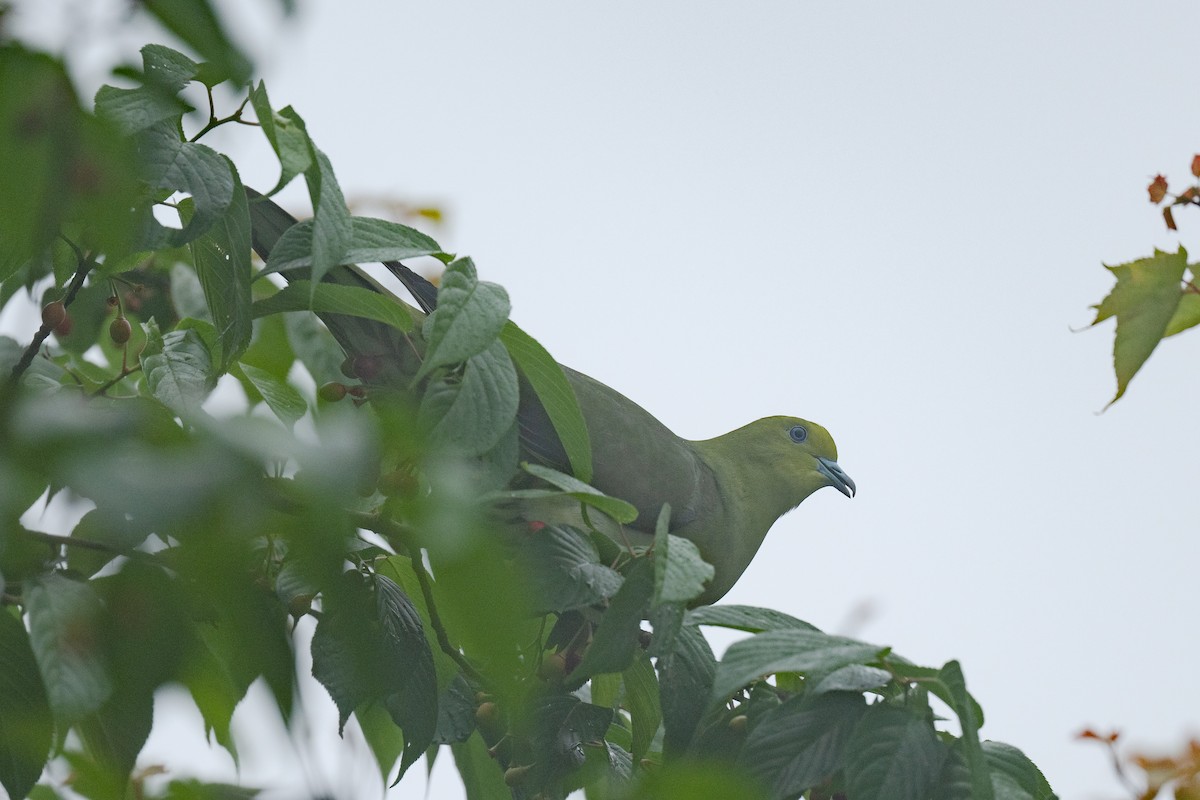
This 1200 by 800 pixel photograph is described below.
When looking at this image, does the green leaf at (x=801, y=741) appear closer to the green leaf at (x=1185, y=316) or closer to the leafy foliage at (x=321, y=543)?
the leafy foliage at (x=321, y=543)

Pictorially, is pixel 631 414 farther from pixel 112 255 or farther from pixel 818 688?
pixel 112 255

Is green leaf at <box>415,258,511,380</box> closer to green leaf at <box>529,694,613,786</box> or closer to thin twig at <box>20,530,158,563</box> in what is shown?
thin twig at <box>20,530,158,563</box>

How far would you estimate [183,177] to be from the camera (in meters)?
1.30

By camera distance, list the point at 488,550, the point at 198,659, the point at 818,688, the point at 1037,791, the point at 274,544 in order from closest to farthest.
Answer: the point at 488,550 → the point at 198,659 → the point at 274,544 → the point at 818,688 → the point at 1037,791

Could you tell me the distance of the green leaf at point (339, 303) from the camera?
4.78ft

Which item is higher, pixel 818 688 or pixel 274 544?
pixel 818 688

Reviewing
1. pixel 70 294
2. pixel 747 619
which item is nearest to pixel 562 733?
pixel 747 619

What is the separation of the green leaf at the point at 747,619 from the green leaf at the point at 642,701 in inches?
7.0

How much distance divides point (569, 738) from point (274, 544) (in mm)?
565

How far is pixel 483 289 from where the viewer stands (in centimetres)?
140

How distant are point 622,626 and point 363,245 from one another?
1.85 ft

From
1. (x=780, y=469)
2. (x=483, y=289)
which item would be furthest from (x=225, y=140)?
(x=780, y=469)

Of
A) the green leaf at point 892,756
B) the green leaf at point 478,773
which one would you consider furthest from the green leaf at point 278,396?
the green leaf at point 892,756

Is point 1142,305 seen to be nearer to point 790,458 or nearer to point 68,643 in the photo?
point 68,643
